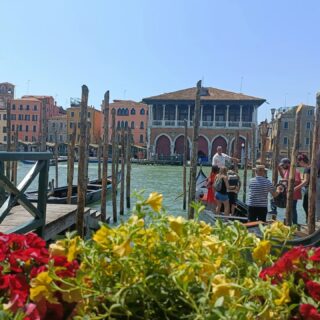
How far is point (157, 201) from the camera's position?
98cm

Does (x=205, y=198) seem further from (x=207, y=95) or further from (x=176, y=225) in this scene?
(x=207, y=95)

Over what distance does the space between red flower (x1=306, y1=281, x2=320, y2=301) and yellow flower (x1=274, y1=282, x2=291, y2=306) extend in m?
0.06

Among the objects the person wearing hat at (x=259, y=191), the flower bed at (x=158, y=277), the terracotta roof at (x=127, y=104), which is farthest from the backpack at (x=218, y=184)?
the terracotta roof at (x=127, y=104)

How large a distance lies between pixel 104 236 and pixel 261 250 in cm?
35

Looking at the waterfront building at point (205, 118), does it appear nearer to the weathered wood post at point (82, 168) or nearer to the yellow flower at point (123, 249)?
the weathered wood post at point (82, 168)

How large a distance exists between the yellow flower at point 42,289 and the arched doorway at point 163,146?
39012 millimetres

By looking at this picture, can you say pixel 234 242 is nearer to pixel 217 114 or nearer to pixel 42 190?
pixel 42 190

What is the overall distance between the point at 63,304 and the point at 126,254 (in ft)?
0.56

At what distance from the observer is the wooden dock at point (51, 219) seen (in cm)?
391

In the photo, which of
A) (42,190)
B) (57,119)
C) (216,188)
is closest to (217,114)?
(57,119)

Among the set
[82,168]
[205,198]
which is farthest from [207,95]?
[82,168]

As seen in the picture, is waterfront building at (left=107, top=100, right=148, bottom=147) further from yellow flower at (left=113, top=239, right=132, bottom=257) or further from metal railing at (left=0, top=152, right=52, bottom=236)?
yellow flower at (left=113, top=239, right=132, bottom=257)

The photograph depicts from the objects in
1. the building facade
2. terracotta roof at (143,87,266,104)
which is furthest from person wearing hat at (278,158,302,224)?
the building facade

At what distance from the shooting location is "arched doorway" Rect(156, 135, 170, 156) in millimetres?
39812
